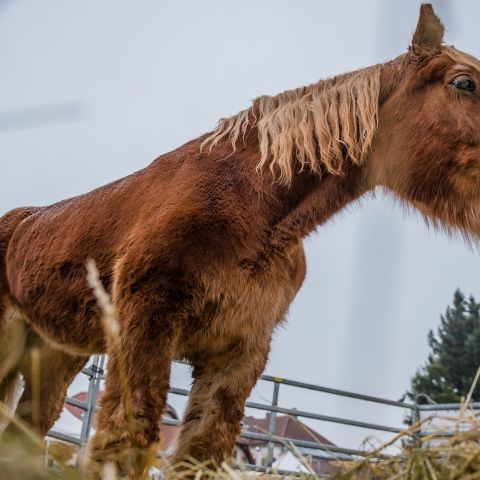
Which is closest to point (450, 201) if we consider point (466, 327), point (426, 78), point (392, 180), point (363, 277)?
point (392, 180)

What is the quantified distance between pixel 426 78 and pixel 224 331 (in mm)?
1629

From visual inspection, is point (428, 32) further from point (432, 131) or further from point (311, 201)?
point (311, 201)

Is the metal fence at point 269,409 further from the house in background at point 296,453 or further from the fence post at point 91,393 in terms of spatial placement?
the house in background at point 296,453

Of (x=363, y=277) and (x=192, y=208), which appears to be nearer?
(x=363, y=277)

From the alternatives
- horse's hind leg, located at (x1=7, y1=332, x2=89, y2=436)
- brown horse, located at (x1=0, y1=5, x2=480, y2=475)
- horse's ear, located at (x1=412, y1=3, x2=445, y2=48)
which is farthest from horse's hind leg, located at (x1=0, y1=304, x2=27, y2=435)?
horse's ear, located at (x1=412, y1=3, x2=445, y2=48)

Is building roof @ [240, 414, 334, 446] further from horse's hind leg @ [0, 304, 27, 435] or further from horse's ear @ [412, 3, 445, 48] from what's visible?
horse's ear @ [412, 3, 445, 48]

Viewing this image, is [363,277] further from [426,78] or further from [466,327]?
[466,327]

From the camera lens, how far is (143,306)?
9.33 ft

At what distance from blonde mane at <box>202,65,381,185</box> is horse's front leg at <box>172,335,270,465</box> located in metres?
0.90

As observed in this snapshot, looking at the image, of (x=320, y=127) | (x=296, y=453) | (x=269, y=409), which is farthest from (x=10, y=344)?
(x=269, y=409)

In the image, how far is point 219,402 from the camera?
3.16 m

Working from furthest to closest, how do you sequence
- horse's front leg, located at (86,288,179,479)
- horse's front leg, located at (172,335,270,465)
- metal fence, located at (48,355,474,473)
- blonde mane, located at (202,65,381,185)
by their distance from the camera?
1. metal fence, located at (48,355,474,473)
2. blonde mane, located at (202,65,381,185)
3. horse's front leg, located at (172,335,270,465)
4. horse's front leg, located at (86,288,179,479)

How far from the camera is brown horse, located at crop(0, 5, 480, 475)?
290 cm

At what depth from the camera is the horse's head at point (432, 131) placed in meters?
3.14
